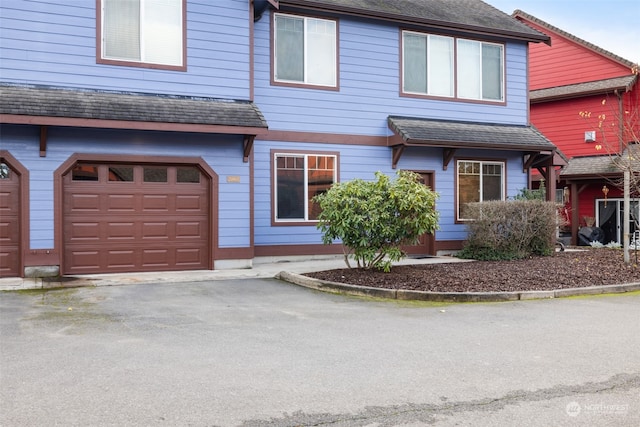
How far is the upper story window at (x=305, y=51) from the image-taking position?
558 inches

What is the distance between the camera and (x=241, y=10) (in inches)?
501

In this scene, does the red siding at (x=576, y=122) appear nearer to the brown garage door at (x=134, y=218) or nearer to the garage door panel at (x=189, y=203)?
the garage door panel at (x=189, y=203)

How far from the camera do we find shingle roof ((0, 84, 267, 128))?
1059cm

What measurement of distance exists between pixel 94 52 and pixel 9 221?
11.9 feet

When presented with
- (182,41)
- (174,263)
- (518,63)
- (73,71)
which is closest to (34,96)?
(73,71)

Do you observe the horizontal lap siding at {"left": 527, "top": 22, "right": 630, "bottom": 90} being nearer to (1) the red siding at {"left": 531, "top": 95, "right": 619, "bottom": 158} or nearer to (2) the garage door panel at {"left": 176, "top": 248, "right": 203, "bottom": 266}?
(1) the red siding at {"left": 531, "top": 95, "right": 619, "bottom": 158}

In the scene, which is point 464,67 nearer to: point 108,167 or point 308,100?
point 308,100

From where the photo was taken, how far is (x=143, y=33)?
11906 millimetres

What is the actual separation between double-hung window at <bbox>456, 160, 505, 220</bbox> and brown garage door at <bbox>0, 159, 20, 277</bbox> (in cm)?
1073

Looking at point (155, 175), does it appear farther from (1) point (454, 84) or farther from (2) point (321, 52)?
(1) point (454, 84)

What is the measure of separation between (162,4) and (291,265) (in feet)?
20.3

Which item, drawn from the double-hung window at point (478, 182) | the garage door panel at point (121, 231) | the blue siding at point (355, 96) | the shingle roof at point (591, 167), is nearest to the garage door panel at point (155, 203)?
the garage door panel at point (121, 231)

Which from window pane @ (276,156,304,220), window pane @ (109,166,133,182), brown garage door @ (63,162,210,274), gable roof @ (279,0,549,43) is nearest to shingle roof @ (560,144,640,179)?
gable roof @ (279,0,549,43)

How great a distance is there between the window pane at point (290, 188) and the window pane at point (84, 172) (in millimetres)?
4232
